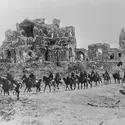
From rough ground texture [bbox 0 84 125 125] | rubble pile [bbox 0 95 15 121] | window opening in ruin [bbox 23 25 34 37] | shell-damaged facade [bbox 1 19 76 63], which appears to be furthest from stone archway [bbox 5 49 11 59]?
rubble pile [bbox 0 95 15 121]

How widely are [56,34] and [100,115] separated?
48780mm

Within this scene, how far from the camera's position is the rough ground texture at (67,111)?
16656 millimetres

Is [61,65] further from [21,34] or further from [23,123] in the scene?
[23,123]

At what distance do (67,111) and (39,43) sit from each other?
40.9 metres

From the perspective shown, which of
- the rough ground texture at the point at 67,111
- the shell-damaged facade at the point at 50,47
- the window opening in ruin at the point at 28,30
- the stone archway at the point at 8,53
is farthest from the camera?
the window opening in ruin at the point at 28,30

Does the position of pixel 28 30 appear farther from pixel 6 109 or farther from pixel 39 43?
pixel 6 109

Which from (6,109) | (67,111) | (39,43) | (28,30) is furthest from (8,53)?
(67,111)

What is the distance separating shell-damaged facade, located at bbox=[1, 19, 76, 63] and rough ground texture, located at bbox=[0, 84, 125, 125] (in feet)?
101

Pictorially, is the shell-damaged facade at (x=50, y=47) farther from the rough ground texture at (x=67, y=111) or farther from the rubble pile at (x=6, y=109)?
the rubble pile at (x=6, y=109)

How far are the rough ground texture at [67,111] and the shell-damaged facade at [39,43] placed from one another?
101 ft

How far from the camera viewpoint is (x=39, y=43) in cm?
5872

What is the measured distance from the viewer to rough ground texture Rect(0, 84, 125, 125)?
16656 mm

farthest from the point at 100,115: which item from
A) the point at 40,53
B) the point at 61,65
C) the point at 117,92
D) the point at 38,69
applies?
the point at 40,53

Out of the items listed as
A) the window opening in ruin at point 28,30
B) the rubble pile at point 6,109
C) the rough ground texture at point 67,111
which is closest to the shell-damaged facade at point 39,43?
the window opening in ruin at point 28,30
